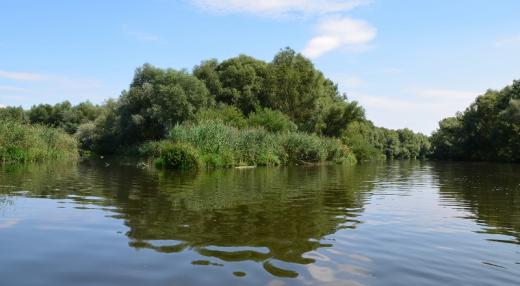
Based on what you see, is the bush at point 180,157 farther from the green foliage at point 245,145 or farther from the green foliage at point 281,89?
the green foliage at point 281,89

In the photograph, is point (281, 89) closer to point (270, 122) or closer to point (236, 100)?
point (236, 100)

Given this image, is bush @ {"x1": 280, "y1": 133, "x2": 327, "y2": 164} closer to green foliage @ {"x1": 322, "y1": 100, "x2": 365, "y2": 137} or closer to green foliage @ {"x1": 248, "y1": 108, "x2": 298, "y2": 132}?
green foliage @ {"x1": 248, "y1": 108, "x2": 298, "y2": 132}

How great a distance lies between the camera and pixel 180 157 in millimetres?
28781

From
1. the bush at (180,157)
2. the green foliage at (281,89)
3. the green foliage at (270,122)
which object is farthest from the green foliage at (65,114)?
the bush at (180,157)

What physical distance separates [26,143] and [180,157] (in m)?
13.4

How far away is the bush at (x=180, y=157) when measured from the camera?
2870 centimetres

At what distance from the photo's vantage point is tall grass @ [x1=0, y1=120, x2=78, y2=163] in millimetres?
31109

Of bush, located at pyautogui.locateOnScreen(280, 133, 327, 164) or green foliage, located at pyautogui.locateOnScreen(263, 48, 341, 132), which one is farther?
green foliage, located at pyautogui.locateOnScreen(263, 48, 341, 132)

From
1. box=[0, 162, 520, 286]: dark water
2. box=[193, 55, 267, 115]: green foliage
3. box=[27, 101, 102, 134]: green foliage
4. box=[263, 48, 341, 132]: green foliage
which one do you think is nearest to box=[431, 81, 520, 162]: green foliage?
box=[263, 48, 341, 132]: green foliage

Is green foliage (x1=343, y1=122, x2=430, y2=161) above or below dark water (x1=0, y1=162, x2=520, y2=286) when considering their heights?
above

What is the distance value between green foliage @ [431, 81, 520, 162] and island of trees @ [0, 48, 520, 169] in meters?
0.19

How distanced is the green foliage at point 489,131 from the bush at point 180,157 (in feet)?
172

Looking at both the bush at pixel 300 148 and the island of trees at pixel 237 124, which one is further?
the bush at pixel 300 148

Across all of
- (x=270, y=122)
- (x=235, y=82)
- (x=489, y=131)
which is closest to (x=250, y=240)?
(x=270, y=122)
